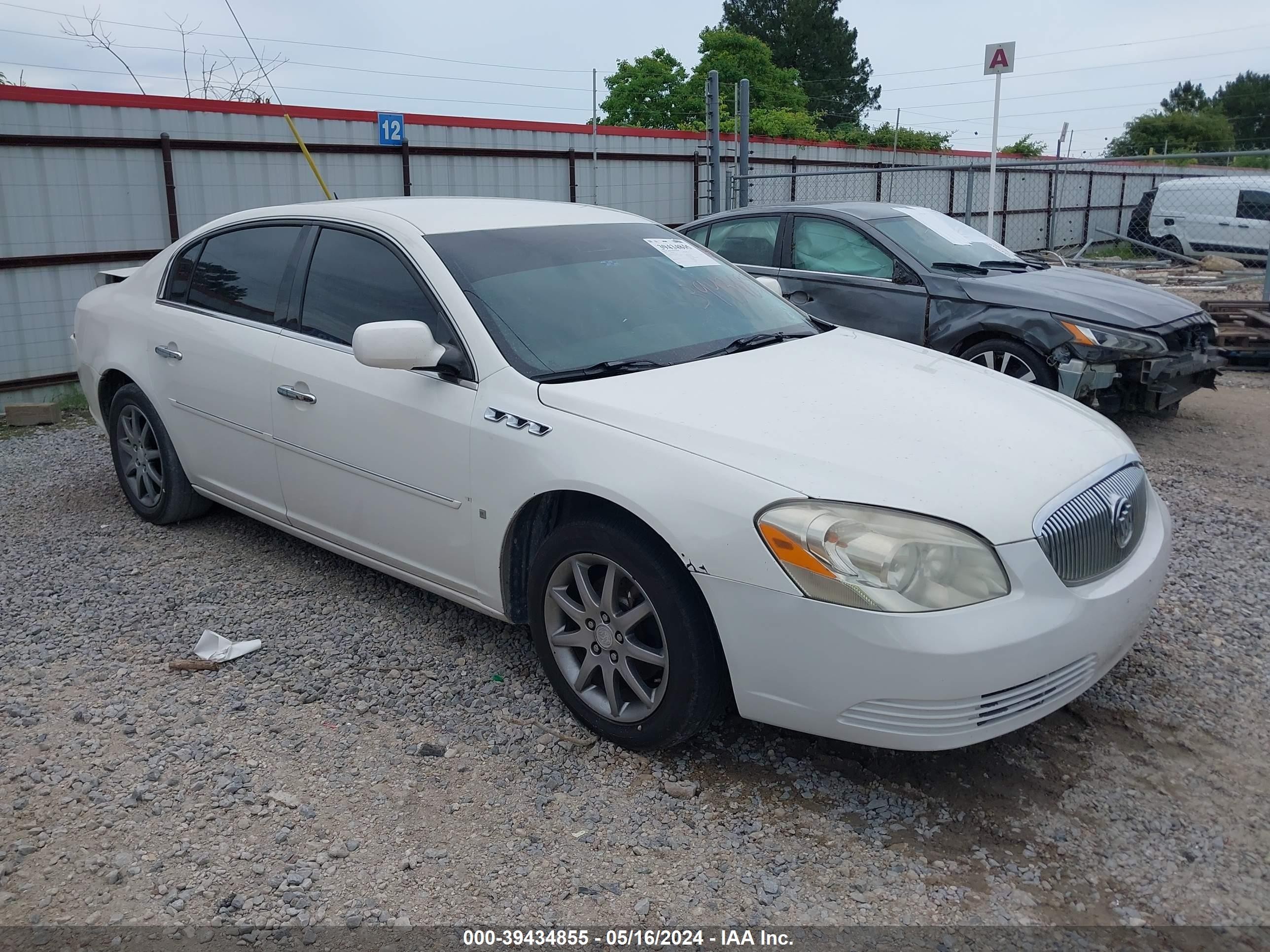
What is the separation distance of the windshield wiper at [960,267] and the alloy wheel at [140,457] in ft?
16.3

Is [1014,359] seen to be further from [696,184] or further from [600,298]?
[696,184]

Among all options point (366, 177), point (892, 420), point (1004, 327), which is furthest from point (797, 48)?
point (892, 420)

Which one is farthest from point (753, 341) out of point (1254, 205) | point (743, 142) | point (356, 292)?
point (1254, 205)

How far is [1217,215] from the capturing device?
19203mm

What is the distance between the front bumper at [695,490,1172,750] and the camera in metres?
2.56

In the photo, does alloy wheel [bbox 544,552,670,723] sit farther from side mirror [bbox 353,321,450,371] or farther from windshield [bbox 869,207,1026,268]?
windshield [bbox 869,207,1026,268]

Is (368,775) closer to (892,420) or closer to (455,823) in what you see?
(455,823)

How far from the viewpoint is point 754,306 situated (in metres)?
4.19

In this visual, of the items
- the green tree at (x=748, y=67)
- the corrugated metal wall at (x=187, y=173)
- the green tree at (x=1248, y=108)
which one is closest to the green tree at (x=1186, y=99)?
the green tree at (x=1248, y=108)

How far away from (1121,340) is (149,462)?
5.55 metres

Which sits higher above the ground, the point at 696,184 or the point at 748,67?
the point at 748,67

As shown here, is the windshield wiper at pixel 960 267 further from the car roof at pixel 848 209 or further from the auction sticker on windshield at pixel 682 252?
the auction sticker on windshield at pixel 682 252

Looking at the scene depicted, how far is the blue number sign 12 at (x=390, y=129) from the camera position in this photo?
11.2m

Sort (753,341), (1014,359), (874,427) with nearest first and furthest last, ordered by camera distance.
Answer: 1. (874,427)
2. (753,341)
3. (1014,359)
